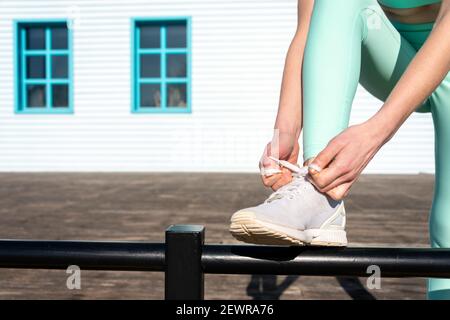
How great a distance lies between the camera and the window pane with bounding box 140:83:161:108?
1012cm

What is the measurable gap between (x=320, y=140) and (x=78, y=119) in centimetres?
965

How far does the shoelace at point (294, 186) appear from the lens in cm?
91

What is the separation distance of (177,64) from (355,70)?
30.5 feet

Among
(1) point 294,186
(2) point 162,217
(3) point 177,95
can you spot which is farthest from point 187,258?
(3) point 177,95

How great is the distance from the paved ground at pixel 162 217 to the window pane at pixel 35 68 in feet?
7.46

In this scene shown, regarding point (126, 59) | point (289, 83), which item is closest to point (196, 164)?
point (126, 59)

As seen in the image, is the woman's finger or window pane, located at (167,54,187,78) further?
window pane, located at (167,54,187,78)

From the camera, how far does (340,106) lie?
0.96 meters

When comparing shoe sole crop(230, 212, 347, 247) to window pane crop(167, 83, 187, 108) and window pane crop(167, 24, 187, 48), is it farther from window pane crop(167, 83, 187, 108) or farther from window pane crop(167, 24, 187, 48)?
window pane crop(167, 24, 187, 48)

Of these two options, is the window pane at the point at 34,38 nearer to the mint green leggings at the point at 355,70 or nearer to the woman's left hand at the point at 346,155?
the mint green leggings at the point at 355,70

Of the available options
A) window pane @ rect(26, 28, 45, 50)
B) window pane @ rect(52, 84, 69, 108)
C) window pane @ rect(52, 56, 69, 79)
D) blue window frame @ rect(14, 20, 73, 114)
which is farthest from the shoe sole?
window pane @ rect(26, 28, 45, 50)

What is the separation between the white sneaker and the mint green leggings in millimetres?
83

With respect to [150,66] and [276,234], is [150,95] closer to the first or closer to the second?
[150,66]
